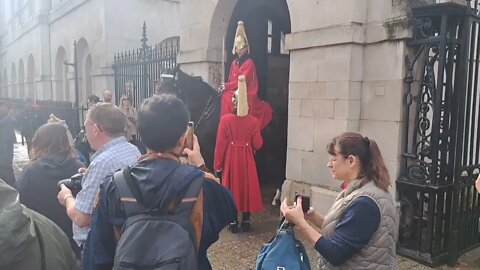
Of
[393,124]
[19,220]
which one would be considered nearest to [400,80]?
[393,124]

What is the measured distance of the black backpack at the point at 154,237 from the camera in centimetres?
175

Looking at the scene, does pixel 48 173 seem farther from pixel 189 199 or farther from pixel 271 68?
pixel 271 68

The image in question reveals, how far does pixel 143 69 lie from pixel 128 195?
8.04 m

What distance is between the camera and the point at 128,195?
1.82 metres

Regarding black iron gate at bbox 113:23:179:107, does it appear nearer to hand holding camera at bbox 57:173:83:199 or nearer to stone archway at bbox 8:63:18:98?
hand holding camera at bbox 57:173:83:199

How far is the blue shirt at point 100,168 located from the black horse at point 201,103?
369cm

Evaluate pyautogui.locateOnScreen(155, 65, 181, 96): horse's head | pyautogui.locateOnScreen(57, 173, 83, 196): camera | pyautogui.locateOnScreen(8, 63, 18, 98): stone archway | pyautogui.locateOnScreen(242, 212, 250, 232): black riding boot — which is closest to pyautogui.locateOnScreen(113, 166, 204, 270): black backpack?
pyautogui.locateOnScreen(57, 173, 83, 196): camera

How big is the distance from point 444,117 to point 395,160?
0.70m

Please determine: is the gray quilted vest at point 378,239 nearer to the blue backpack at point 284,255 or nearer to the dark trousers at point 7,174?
the blue backpack at point 284,255

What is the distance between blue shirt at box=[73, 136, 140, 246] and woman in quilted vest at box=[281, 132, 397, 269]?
103 centimetres

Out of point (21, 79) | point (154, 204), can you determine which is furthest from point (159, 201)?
point (21, 79)

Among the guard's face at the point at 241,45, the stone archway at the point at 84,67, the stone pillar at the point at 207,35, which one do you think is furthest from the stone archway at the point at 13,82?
the guard's face at the point at 241,45

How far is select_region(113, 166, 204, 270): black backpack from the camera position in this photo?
5.75 ft

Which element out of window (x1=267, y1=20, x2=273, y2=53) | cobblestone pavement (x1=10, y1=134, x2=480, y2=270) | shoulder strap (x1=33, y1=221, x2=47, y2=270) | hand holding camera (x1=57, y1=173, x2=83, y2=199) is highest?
window (x1=267, y1=20, x2=273, y2=53)
